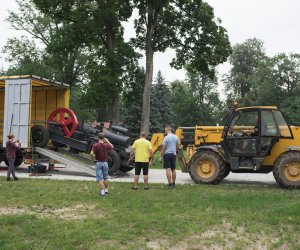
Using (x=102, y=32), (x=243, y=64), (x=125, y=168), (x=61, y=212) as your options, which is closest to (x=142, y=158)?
(x=61, y=212)

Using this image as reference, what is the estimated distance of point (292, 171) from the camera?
Result: 541 inches

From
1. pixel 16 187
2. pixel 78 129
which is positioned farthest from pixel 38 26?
pixel 16 187

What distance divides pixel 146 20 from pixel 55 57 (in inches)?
236

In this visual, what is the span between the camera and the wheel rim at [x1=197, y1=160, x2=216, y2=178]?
1487 centimetres

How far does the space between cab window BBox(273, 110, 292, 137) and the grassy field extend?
2.26 meters

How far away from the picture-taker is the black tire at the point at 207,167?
14727mm

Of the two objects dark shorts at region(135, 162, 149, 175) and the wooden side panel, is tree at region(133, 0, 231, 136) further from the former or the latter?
dark shorts at region(135, 162, 149, 175)

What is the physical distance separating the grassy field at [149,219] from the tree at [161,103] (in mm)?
44539

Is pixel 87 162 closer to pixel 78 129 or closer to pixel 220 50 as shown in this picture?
pixel 78 129

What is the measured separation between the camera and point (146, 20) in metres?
28.8

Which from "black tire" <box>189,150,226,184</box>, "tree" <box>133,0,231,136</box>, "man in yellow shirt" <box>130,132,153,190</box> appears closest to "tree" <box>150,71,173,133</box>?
"tree" <box>133,0,231,136</box>

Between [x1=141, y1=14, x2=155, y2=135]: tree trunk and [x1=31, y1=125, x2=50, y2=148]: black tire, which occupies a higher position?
[x1=141, y1=14, x2=155, y2=135]: tree trunk

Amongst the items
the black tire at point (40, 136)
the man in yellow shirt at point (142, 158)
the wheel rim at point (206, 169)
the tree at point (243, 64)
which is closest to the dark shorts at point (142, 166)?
the man in yellow shirt at point (142, 158)

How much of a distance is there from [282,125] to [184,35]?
52.6 feet
